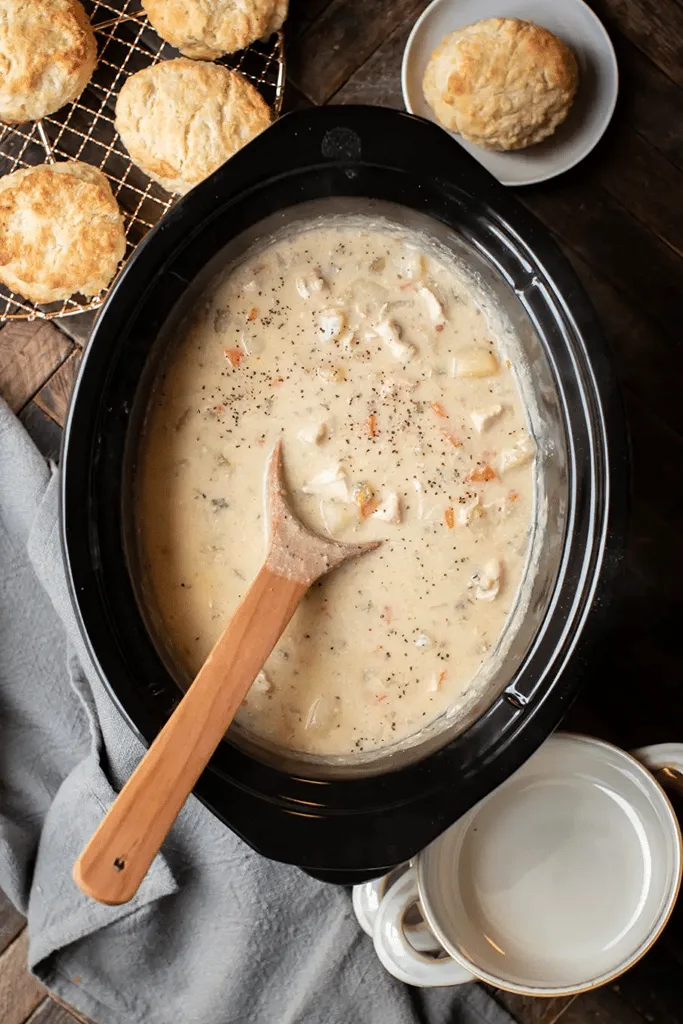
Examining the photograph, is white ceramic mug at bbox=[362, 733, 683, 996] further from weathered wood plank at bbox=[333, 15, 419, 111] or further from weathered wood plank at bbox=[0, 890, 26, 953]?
weathered wood plank at bbox=[333, 15, 419, 111]

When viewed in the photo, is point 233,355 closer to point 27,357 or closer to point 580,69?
point 27,357

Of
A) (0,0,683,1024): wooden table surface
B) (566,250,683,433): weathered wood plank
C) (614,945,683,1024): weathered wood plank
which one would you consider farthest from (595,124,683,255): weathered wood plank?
(614,945,683,1024): weathered wood plank

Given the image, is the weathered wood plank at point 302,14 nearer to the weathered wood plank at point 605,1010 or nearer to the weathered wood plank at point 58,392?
the weathered wood plank at point 58,392

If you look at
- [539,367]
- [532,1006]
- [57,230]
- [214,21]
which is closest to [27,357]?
[57,230]

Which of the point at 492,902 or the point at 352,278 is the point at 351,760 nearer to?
the point at 492,902

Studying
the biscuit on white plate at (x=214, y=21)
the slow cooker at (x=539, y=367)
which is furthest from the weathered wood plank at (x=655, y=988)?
the biscuit on white plate at (x=214, y=21)
